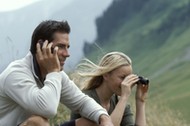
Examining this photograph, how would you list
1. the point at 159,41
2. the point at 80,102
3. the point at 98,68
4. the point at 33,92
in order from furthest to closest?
the point at 159,41
the point at 98,68
the point at 80,102
the point at 33,92

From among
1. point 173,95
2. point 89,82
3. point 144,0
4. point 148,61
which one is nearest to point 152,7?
point 144,0

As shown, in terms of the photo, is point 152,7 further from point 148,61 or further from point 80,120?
point 80,120

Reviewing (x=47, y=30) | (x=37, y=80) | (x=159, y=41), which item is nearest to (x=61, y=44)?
(x=47, y=30)

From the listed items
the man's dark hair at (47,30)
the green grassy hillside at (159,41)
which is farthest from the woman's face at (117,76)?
the green grassy hillside at (159,41)

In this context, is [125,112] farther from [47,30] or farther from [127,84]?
[47,30]

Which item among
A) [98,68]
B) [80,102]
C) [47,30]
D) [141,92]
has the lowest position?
[141,92]

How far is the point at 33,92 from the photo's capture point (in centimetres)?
465

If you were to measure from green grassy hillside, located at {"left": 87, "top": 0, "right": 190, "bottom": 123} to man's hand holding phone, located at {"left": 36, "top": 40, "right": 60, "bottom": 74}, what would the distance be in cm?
10351

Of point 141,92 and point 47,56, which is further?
point 141,92

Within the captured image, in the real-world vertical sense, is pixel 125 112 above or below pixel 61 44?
below

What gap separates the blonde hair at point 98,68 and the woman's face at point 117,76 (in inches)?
1.5

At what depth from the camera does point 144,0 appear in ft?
593

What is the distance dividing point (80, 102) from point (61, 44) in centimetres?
62

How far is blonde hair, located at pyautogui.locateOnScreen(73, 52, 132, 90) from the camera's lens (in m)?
5.88
